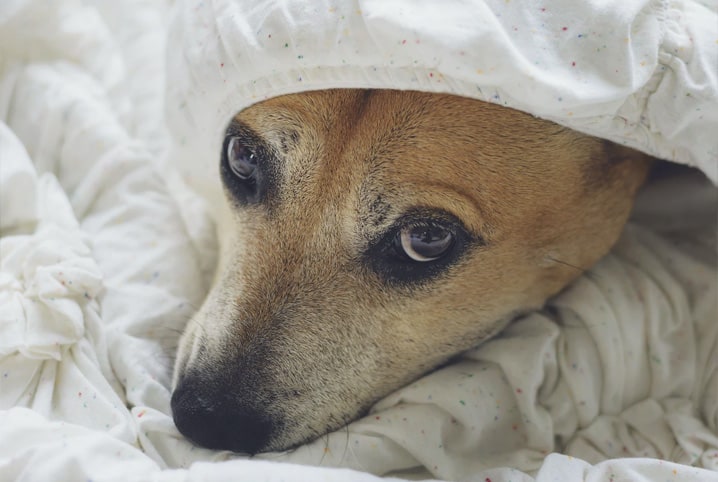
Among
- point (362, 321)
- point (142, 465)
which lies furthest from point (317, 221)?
point (142, 465)

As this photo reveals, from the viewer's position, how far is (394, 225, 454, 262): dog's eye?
1.48m

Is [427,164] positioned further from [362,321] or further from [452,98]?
[362,321]

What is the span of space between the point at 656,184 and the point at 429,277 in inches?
30.8

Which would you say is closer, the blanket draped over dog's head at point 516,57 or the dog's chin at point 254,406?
the blanket draped over dog's head at point 516,57

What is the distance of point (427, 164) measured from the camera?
55.8 inches

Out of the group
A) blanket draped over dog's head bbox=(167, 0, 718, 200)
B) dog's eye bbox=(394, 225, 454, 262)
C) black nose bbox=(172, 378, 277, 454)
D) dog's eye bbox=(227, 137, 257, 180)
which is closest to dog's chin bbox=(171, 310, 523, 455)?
black nose bbox=(172, 378, 277, 454)

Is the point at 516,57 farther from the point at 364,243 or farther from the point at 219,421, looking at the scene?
the point at 219,421

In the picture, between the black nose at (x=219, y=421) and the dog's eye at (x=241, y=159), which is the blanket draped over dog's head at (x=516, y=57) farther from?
the black nose at (x=219, y=421)

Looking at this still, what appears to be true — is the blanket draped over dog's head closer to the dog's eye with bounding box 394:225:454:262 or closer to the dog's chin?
the dog's eye with bounding box 394:225:454:262

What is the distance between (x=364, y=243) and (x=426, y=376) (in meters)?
0.34

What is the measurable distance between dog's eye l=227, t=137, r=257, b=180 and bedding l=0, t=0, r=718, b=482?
0.07m

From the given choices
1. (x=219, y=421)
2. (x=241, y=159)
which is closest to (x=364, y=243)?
(x=241, y=159)

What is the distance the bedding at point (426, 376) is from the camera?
1.28 meters

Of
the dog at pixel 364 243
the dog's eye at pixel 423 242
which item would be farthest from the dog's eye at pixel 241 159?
the dog's eye at pixel 423 242
